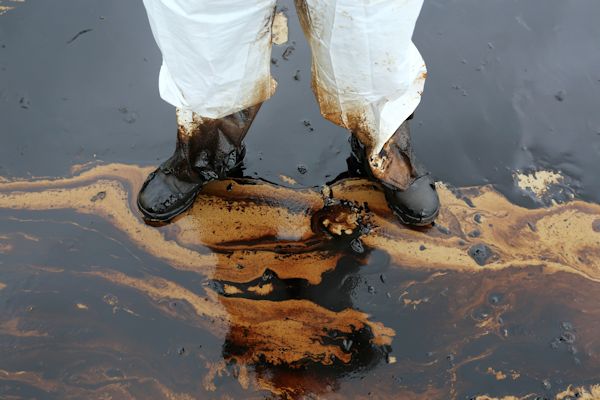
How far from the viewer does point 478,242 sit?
1.55m

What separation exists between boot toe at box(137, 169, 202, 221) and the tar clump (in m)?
0.86

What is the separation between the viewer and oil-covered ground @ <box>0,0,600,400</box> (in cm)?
137

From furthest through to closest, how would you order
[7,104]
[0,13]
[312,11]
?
[0,13] → [7,104] → [312,11]

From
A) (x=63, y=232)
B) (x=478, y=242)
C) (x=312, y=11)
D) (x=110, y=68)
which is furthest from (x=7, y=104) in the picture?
(x=478, y=242)

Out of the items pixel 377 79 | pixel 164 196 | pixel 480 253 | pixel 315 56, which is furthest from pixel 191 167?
pixel 480 253

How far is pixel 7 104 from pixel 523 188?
1.77 meters

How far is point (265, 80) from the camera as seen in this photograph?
1.30 metres

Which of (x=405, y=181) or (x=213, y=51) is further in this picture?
(x=405, y=181)

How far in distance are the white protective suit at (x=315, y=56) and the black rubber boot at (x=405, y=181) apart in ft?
0.40

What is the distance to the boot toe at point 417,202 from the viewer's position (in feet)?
5.02

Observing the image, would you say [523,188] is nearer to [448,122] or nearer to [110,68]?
[448,122]

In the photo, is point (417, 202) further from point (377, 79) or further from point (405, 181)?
point (377, 79)

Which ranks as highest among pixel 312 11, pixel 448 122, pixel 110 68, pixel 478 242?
pixel 312 11

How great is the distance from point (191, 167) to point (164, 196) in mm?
125
